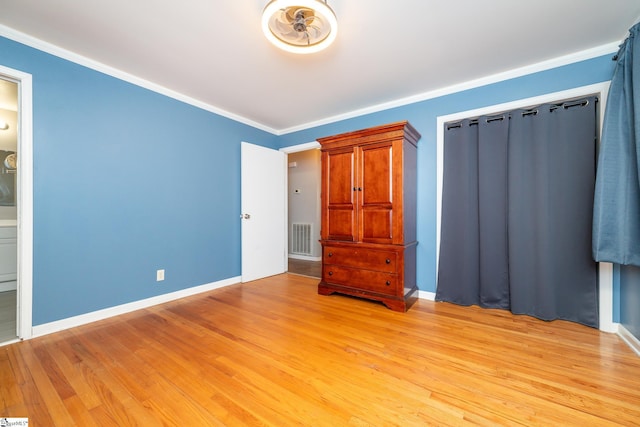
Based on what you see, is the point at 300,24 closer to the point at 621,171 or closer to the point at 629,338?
the point at 621,171

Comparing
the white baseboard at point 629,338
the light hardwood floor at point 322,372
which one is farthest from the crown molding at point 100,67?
the white baseboard at point 629,338

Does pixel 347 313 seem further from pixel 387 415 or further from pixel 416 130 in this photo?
pixel 416 130

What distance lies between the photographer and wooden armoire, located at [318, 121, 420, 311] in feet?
8.46

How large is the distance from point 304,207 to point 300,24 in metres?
4.08

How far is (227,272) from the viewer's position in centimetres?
345

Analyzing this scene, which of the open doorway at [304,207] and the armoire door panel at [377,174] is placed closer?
the armoire door panel at [377,174]

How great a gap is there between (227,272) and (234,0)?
2917mm

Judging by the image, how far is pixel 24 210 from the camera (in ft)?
6.42

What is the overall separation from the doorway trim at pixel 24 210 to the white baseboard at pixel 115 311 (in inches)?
3.7

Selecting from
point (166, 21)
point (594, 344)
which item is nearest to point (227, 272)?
point (166, 21)

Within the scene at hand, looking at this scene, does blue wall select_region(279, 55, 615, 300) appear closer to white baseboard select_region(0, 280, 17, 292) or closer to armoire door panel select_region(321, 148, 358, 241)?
armoire door panel select_region(321, 148, 358, 241)

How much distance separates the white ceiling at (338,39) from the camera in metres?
1.69

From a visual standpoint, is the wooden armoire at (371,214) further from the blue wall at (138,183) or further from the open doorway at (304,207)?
the open doorway at (304,207)

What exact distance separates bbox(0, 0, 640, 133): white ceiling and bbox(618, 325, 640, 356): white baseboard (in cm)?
226
